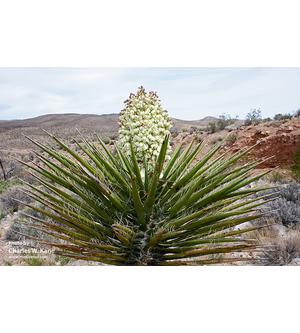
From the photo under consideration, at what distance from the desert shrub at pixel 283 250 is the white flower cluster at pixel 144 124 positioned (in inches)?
62.8

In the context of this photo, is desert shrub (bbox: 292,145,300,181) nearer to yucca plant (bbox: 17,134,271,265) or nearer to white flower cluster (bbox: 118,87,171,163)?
yucca plant (bbox: 17,134,271,265)

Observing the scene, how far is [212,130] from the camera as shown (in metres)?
4.28

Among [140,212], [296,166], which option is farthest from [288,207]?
[140,212]

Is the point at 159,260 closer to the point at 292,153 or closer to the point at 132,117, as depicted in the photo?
the point at 132,117

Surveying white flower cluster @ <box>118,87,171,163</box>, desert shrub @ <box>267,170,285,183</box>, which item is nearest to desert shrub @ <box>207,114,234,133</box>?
desert shrub @ <box>267,170,285,183</box>

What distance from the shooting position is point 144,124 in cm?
256

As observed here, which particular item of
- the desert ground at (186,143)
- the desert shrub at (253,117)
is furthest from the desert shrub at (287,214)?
the desert shrub at (253,117)

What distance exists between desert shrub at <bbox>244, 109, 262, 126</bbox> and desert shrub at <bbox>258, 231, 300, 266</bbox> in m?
1.20

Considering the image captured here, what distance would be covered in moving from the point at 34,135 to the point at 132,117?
1.28 m

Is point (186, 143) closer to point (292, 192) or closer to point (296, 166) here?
point (296, 166)

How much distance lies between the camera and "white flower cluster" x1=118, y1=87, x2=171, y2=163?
255cm

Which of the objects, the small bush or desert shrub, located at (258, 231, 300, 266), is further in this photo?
the small bush

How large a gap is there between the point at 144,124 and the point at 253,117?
6.33ft
